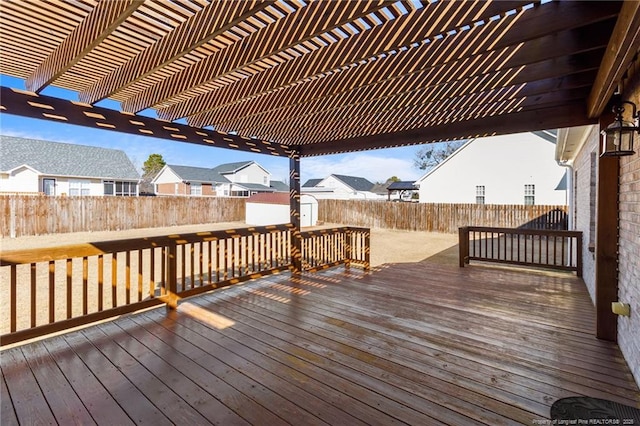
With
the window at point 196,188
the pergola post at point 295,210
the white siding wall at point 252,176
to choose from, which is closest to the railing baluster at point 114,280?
the pergola post at point 295,210

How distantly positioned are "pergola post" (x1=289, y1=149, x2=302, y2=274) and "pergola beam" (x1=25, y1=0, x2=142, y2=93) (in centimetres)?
370

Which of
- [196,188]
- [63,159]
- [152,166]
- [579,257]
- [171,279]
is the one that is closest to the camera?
[171,279]

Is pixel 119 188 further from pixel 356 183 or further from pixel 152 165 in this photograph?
pixel 356 183

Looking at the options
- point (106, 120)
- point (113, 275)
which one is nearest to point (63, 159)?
point (106, 120)

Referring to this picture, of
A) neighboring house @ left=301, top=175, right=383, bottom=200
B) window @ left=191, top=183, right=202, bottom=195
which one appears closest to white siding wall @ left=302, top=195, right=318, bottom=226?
neighboring house @ left=301, top=175, right=383, bottom=200

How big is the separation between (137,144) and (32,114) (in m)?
40.1

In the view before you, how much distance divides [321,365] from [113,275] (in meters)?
2.51

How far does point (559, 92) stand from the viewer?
322 cm

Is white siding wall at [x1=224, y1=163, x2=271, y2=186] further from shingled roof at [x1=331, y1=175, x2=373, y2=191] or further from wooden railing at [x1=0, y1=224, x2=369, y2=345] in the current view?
wooden railing at [x1=0, y1=224, x2=369, y2=345]

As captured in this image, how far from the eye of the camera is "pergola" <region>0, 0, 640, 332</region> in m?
1.94

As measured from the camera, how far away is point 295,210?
613 centimetres

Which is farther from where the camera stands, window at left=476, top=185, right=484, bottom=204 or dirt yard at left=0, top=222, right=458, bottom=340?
window at left=476, top=185, right=484, bottom=204

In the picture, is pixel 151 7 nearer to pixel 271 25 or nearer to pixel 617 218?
pixel 271 25

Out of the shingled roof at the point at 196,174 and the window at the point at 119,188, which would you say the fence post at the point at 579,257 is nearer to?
the window at the point at 119,188
